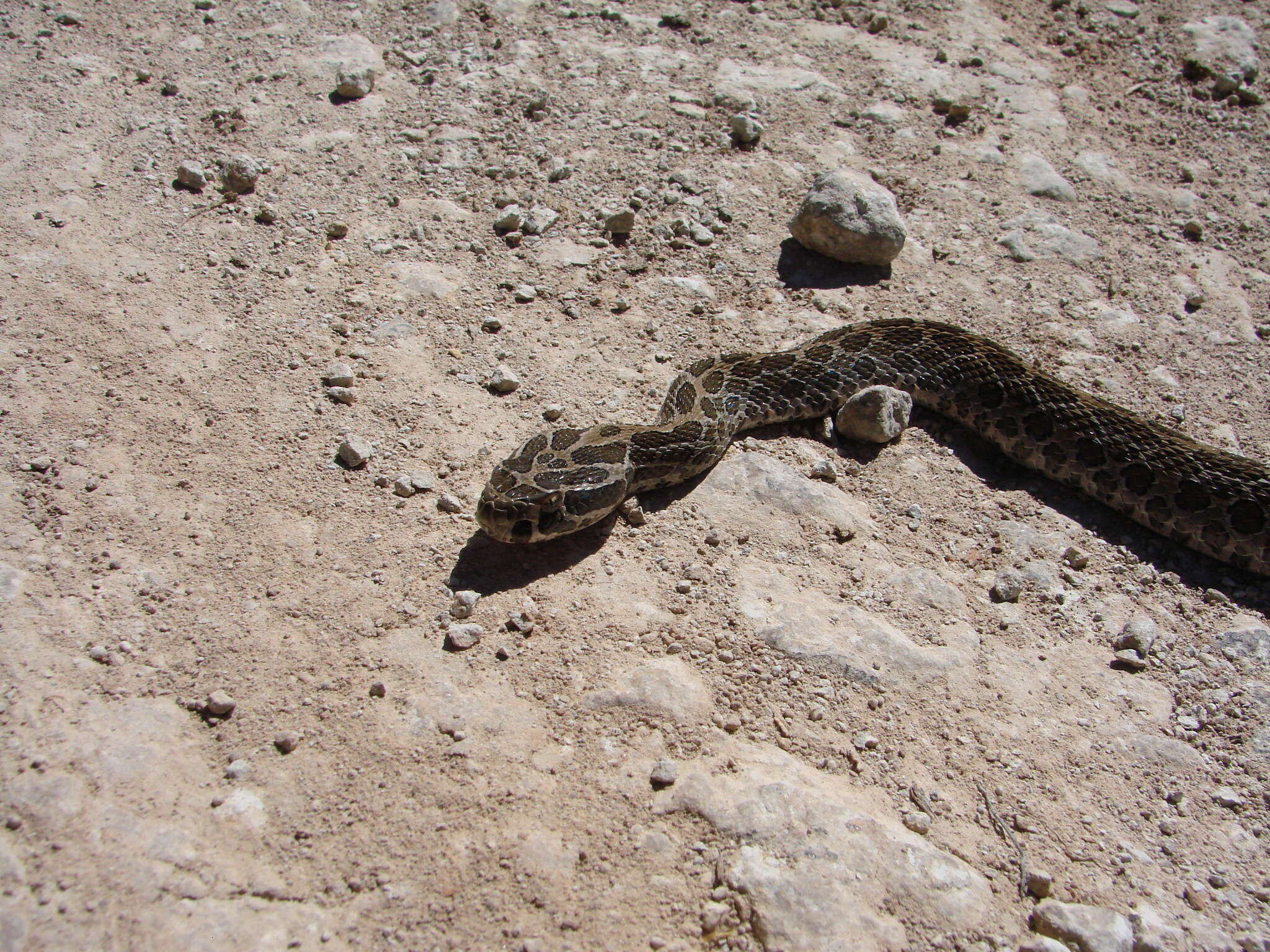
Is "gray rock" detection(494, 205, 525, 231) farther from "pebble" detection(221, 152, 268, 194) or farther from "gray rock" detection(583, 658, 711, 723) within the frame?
"gray rock" detection(583, 658, 711, 723)

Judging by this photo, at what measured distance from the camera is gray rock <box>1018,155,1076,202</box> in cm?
883

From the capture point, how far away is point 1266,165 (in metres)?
9.59

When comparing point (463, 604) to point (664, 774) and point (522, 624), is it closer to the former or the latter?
point (522, 624)

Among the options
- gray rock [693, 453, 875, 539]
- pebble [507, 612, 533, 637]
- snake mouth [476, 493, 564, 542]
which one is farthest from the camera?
gray rock [693, 453, 875, 539]

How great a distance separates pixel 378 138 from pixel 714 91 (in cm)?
322

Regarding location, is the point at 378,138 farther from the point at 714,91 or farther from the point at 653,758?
the point at 653,758

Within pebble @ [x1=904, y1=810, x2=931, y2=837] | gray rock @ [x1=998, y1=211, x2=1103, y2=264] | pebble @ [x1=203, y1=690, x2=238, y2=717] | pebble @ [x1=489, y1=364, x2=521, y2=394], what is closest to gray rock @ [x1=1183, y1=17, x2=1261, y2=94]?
gray rock @ [x1=998, y1=211, x2=1103, y2=264]

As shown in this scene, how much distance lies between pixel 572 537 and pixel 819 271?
11.5ft

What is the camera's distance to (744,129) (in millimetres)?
8742

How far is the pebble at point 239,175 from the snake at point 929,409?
3.52 meters

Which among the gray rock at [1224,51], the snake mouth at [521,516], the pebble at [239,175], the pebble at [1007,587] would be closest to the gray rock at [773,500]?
the pebble at [1007,587]

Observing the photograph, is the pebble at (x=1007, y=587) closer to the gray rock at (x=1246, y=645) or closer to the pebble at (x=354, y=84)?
the gray rock at (x=1246, y=645)

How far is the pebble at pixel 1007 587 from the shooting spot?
18.3ft

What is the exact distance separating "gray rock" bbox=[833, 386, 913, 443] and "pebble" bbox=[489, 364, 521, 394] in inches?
85.9
